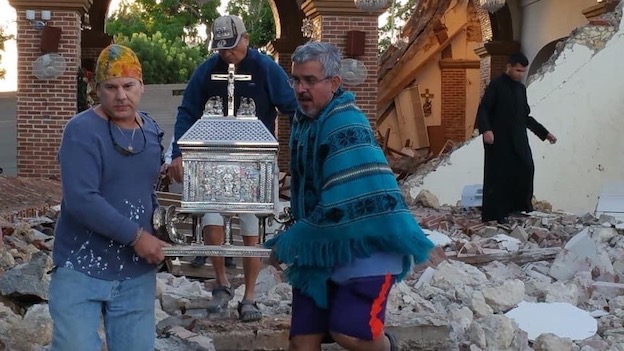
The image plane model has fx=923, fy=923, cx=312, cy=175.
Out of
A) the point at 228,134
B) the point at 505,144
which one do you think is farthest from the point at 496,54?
the point at 228,134

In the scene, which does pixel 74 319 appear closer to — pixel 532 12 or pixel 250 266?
pixel 250 266

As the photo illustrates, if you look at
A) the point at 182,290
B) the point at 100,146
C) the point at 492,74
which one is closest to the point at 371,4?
the point at 492,74

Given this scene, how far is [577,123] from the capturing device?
1110 cm

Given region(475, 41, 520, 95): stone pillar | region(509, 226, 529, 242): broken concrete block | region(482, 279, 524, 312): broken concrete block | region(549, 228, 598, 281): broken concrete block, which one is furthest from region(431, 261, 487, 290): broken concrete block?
region(475, 41, 520, 95): stone pillar

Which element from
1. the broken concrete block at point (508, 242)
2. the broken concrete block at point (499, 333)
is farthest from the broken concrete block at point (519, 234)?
the broken concrete block at point (499, 333)

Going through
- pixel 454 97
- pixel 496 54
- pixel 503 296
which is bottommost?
pixel 503 296

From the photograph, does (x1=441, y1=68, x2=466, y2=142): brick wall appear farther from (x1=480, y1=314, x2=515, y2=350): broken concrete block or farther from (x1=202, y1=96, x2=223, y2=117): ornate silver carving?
(x1=202, y1=96, x2=223, y2=117): ornate silver carving

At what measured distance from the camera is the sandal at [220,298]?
4.98 meters

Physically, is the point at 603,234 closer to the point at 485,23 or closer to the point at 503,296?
the point at 503,296

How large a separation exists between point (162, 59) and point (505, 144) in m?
22.8

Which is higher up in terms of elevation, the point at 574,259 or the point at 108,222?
the point at 108,222

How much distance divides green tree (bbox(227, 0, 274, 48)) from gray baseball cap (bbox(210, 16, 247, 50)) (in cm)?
2689

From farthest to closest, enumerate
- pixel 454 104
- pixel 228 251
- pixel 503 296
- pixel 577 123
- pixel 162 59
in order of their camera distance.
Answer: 1. pixel 162 59
2. pixel 454 104
3. pixel 577 123
4. pixel 503 296
5. pixel 228 251

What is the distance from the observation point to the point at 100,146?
305 centimetres
